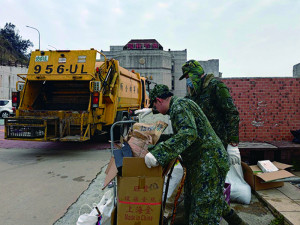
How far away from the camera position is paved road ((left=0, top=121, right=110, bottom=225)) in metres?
3.21

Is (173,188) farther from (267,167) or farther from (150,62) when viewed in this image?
(150,62)

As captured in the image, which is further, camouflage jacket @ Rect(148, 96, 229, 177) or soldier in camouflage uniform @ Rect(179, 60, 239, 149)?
soldier in camouflage uniform @ Rect(179, 60, 239, 149)

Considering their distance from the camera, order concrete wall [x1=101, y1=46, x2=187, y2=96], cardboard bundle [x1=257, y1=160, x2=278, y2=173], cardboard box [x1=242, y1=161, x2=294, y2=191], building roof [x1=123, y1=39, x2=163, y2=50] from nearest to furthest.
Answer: cardboard box [x1=242, y1=161, x2=294, y2=191] → cardboard bundle [x1=257, y1=160, x2=278, y2=173] → concrete wall [x1=101, y1=46, x2=187, y2=96] → building roof [x1=123, y1=39, x2=163, y2=50]

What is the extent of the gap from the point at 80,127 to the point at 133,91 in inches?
150

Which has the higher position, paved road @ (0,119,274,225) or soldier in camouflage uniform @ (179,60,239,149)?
soldier in camouflage uniform @ (179,60,239,149)

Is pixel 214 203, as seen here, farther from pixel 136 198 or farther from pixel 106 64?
pixel 106 64

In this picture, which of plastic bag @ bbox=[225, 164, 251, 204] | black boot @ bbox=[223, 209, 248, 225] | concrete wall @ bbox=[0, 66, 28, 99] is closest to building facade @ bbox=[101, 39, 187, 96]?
concrete wall @ bbox=[0, 66, 28, 99]

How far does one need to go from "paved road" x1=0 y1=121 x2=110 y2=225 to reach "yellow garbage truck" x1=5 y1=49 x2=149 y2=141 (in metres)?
0.56

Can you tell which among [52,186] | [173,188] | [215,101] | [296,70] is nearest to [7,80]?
[52,186]

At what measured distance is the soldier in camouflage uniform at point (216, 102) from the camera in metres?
2.91

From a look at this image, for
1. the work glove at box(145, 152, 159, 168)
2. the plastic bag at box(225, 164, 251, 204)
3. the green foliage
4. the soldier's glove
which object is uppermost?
the work glove at box(145, 152, 159, 168)

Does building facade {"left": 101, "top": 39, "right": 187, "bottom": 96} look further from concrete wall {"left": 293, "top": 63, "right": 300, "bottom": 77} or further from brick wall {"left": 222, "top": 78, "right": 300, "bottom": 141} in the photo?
brick wall {"left": 222, "top": 78, "right": 300, "bottom": 141}

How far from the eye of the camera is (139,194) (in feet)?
6.32

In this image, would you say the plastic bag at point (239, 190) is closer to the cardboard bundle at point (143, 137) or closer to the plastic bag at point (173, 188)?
the plastic bag at point (173, 188)
